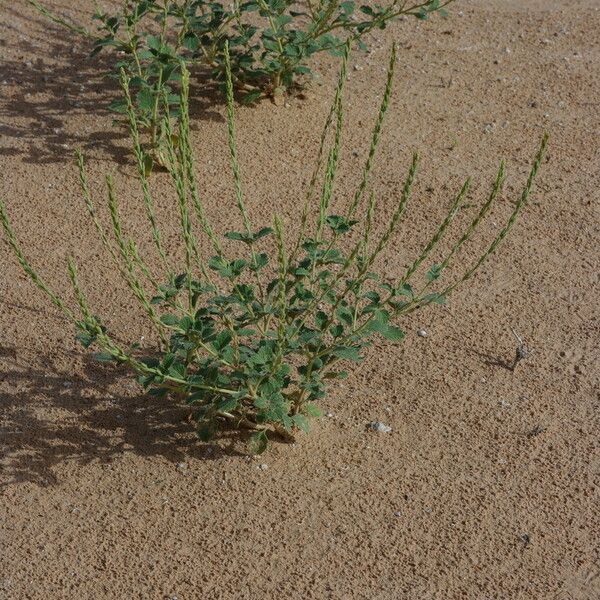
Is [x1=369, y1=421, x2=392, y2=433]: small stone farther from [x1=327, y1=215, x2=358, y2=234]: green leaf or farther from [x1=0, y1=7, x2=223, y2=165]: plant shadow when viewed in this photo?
[x1=0, y1=7, x2=223, y2=165]: plant shadow

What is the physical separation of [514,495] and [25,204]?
2553 mm

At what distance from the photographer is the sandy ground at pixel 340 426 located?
3.25 metres

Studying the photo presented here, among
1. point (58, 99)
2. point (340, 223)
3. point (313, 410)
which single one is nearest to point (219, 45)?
point (58, 99)

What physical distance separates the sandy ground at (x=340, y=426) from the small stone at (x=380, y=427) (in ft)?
0.07

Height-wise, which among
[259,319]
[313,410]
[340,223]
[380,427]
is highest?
[340,223]

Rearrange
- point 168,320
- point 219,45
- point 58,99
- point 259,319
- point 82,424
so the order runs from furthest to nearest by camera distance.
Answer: point 58,99 → point 219,45 → point 82,424 → point 259,319 → point 168,320

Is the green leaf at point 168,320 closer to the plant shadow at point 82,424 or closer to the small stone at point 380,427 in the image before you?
the plant shadow at point 82,424

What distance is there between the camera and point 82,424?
3658 mm

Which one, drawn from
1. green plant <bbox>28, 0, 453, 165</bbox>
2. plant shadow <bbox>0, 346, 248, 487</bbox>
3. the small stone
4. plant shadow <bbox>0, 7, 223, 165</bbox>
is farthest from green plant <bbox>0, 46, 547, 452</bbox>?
plant shadow <bbox>0, 7, 223, 165</bbox>

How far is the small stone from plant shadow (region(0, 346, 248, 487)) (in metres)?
0.42

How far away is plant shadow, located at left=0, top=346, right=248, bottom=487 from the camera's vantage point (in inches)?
140

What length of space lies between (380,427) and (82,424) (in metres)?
0.99

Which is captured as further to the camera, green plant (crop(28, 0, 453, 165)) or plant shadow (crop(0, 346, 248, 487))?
green plant (crop(28, 0, 453, 165))

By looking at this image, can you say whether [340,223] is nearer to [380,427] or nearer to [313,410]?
[313,410]
